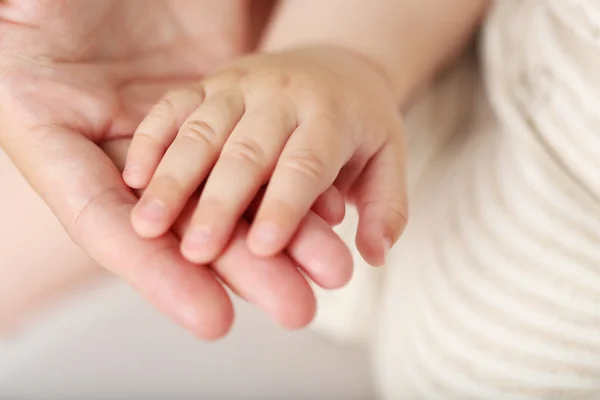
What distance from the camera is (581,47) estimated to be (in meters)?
0.38

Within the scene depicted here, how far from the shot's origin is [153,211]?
260 millimetres

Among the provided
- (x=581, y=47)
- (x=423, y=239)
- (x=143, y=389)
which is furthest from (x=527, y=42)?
(x=143, y=389)

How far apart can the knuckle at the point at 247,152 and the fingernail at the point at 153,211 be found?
4 cm

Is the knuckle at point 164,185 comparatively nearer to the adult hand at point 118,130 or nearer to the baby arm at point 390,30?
the adult hand at point 118,130

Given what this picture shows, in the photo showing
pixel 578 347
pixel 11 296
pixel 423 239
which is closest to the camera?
pixel 578 347

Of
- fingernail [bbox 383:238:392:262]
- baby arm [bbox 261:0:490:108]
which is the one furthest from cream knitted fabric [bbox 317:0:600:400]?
fingernail [bbox 383:238:392:262]

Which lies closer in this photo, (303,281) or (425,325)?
(303,281)

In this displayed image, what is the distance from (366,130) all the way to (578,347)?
184 millimetres

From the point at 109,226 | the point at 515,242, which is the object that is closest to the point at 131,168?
the point at 109,226

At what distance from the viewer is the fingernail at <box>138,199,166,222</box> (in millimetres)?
259

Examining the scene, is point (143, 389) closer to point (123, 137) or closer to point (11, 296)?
point (11, 296)

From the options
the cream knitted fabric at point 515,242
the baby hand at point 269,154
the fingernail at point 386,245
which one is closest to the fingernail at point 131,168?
the baby hand at point 269,154

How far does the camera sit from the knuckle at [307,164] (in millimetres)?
273

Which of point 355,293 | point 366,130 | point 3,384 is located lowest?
point 3,384
